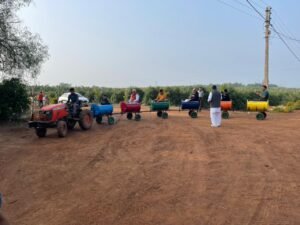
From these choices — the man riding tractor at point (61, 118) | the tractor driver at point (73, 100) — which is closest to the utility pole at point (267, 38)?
the man riding tractor at point (61, 118)

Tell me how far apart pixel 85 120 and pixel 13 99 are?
14.6 feet

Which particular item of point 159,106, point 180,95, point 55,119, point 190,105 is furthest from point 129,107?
point 180,95

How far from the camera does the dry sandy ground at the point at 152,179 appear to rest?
301 inches

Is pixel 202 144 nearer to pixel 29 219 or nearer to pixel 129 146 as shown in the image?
pixel 129 146

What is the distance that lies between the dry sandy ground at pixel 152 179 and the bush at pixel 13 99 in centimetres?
369

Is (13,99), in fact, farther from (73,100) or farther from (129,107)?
(129,107)

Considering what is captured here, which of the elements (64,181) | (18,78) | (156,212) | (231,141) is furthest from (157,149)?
(18,78)

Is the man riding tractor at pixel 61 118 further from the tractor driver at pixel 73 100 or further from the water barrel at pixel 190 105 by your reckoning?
the water barrel at pixel 190 105

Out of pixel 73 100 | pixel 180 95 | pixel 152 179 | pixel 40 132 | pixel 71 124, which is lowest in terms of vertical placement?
pixel 152 179

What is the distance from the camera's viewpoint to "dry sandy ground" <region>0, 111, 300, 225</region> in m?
7.66

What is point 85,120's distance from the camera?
18.0 meters

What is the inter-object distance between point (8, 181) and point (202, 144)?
6.76m

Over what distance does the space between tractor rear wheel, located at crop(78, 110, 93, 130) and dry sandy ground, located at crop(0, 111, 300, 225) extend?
1631 millimetres

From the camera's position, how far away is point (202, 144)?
14.2 metres
